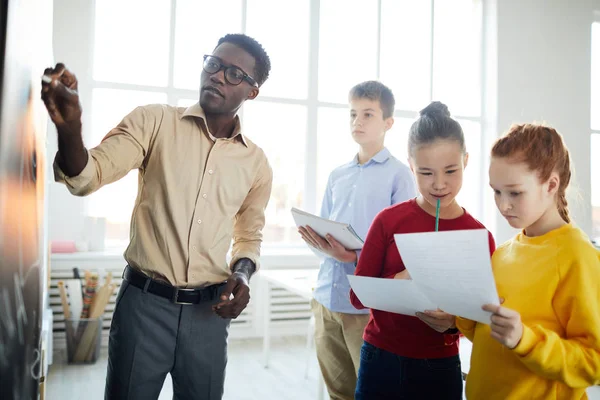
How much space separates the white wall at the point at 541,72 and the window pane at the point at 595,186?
190 mm

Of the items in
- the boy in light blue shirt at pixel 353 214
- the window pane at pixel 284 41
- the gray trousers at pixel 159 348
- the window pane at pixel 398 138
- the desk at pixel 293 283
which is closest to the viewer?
the gray trousers at pixel 159 348

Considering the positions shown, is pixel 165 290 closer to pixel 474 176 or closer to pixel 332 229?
pixel 332 229

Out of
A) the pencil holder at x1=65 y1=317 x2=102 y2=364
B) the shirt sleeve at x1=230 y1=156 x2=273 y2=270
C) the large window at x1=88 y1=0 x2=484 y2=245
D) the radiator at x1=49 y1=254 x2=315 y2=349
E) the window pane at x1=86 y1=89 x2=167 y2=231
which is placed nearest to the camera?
the shirt sleeve at x1=230 y1=156 x2=273 y2=270

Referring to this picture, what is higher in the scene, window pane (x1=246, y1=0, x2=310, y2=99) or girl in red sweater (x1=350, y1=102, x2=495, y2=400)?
window pane (x1=246, y1=0, x2=310, y2=99)

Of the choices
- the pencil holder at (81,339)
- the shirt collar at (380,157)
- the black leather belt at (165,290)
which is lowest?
the pencil holder at (81,339)

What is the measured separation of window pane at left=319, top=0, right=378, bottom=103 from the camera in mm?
4906

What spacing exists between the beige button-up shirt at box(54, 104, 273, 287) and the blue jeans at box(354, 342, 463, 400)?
1.67 feet

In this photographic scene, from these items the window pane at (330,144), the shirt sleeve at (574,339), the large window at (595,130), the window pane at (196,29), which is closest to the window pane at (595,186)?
the large window at (595,130)

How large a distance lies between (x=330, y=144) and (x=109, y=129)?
2.09 m

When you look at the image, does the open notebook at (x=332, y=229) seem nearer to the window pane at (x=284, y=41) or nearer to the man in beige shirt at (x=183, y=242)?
the man in beige shirt at (x=183, y=242)

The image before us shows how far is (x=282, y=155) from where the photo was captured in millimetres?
4758

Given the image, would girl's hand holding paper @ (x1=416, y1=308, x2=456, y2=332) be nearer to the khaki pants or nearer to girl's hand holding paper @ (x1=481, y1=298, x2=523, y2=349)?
girl's hand holding paper @ (x1=481, y1=298, x2=523, y2=349)

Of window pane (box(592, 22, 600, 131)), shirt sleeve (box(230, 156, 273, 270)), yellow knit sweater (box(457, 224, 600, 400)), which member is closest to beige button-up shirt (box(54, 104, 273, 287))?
shirt sleeve (box(230, 156, 273, 270))

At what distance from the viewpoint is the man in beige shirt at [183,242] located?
1286 mm
